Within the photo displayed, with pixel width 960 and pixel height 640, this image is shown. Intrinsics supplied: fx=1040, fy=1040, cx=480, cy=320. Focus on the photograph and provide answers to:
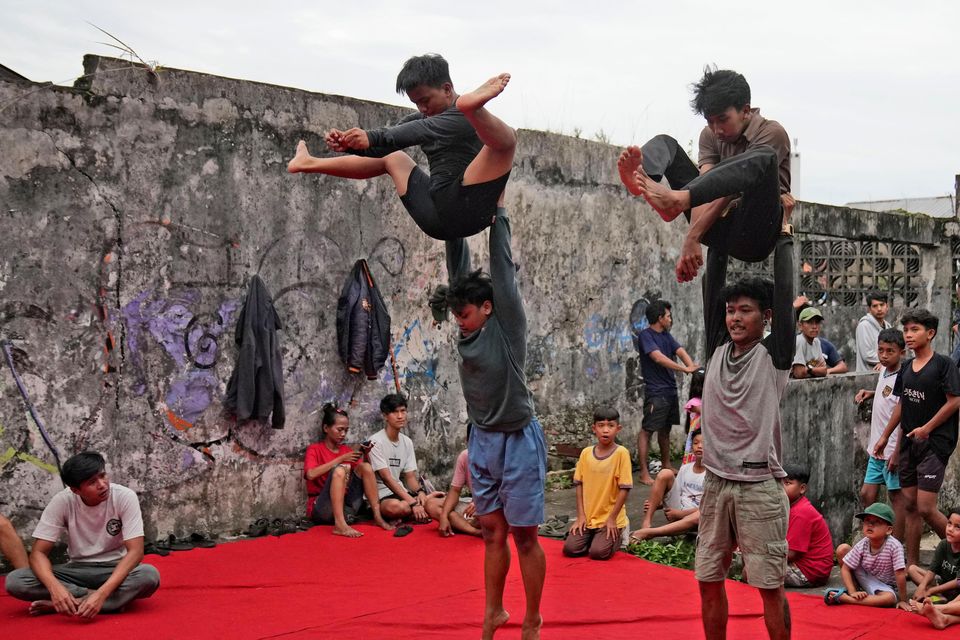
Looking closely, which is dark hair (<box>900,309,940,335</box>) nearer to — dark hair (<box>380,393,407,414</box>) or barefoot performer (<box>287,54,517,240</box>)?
barefoot performer (<box>287,54,517,240</box>)

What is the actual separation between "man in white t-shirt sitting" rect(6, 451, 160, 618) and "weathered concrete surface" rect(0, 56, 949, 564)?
103 centimetres

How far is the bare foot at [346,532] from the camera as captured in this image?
24.3 feet

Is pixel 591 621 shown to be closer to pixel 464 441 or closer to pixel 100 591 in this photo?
pixel 100 591

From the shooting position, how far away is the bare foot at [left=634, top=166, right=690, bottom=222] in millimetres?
3719

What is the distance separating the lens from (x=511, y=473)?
4.58 metres

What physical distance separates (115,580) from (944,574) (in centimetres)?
447

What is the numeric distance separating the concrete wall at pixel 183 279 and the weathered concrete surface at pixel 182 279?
1 centimetres

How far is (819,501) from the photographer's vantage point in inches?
288

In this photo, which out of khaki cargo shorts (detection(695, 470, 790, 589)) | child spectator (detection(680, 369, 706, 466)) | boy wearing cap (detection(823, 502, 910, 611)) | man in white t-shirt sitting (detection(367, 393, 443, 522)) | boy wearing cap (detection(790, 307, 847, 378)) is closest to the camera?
khaki cargo shorts (detection(695, 470, 790, 589))

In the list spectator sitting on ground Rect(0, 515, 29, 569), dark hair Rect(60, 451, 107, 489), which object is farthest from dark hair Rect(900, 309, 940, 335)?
spectator sitting on ground Rect(0, 515, 29, 569)

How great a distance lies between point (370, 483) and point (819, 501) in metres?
3.23

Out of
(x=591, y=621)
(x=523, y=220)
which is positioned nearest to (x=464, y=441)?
(x=523, y=220)

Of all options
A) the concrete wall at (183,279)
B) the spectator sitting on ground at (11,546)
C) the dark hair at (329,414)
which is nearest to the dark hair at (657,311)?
the concrete wall at (183,279)

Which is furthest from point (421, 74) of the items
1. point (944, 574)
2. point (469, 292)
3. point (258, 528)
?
point (258, 528)
